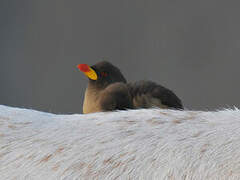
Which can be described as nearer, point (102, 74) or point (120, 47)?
point (102, 74)

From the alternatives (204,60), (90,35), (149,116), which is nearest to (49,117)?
(149,116)

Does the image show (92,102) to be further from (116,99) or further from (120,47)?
(120,47)

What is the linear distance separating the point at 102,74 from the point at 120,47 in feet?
3.43

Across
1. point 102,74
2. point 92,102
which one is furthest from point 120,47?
point 92,102

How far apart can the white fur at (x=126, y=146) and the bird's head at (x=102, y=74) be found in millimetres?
621

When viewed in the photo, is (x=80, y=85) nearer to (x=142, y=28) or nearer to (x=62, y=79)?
(x=62, y=79)

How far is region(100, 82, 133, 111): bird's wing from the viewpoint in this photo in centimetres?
98

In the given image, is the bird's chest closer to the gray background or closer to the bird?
the bird

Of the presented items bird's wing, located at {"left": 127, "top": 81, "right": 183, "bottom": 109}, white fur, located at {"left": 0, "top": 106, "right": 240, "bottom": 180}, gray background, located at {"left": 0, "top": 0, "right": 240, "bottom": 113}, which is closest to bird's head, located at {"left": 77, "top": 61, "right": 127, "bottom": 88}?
bird's wing, located at {"left": 127, "top": 81, "right": 183, "bottom": 109}

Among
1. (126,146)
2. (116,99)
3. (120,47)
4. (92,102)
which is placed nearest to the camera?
(126,146)

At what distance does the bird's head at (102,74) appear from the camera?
1.17 meters

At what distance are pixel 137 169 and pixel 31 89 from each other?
6.44 ft

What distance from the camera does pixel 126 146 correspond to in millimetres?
490

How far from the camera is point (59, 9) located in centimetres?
230
